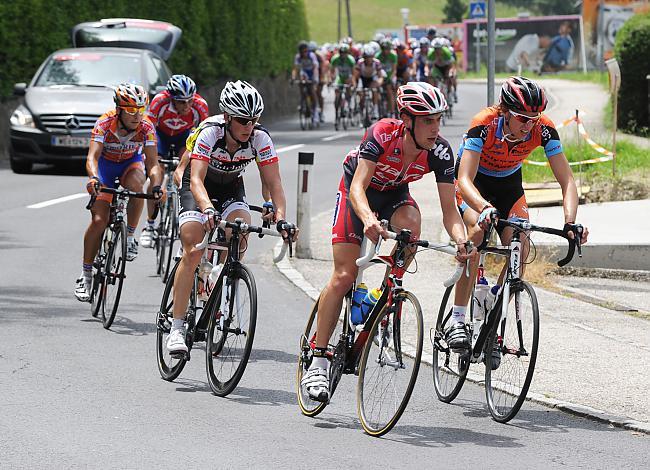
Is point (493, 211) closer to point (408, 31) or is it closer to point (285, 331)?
point (285, 331)

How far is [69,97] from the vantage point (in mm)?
22438

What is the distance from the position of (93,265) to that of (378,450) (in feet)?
14.9

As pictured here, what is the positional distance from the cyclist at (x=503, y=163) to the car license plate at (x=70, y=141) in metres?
13.8

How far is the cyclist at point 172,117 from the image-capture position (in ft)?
40.8

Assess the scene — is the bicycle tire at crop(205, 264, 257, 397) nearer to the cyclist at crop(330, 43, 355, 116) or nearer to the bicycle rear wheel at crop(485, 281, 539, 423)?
the bicycle rear wheel at crop(485, 281, 539, 423)

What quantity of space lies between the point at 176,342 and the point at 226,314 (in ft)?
1.20

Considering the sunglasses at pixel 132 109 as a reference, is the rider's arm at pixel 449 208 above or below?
below

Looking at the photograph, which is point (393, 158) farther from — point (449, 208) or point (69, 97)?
point (69, 97)

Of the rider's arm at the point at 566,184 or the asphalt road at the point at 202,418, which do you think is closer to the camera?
the asphalt road at the point at 202,418

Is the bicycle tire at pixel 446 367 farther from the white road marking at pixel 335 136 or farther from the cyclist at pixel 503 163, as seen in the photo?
the white road marking at pixel 335 136

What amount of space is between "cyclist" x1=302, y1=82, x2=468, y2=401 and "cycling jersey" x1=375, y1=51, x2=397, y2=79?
26.9 metres

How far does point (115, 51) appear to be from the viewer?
23.9m

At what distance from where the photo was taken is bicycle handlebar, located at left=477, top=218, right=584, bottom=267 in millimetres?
7430

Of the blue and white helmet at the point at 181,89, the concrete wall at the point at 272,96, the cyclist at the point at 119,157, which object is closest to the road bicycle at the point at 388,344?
the cyclist at the point at 119,157
